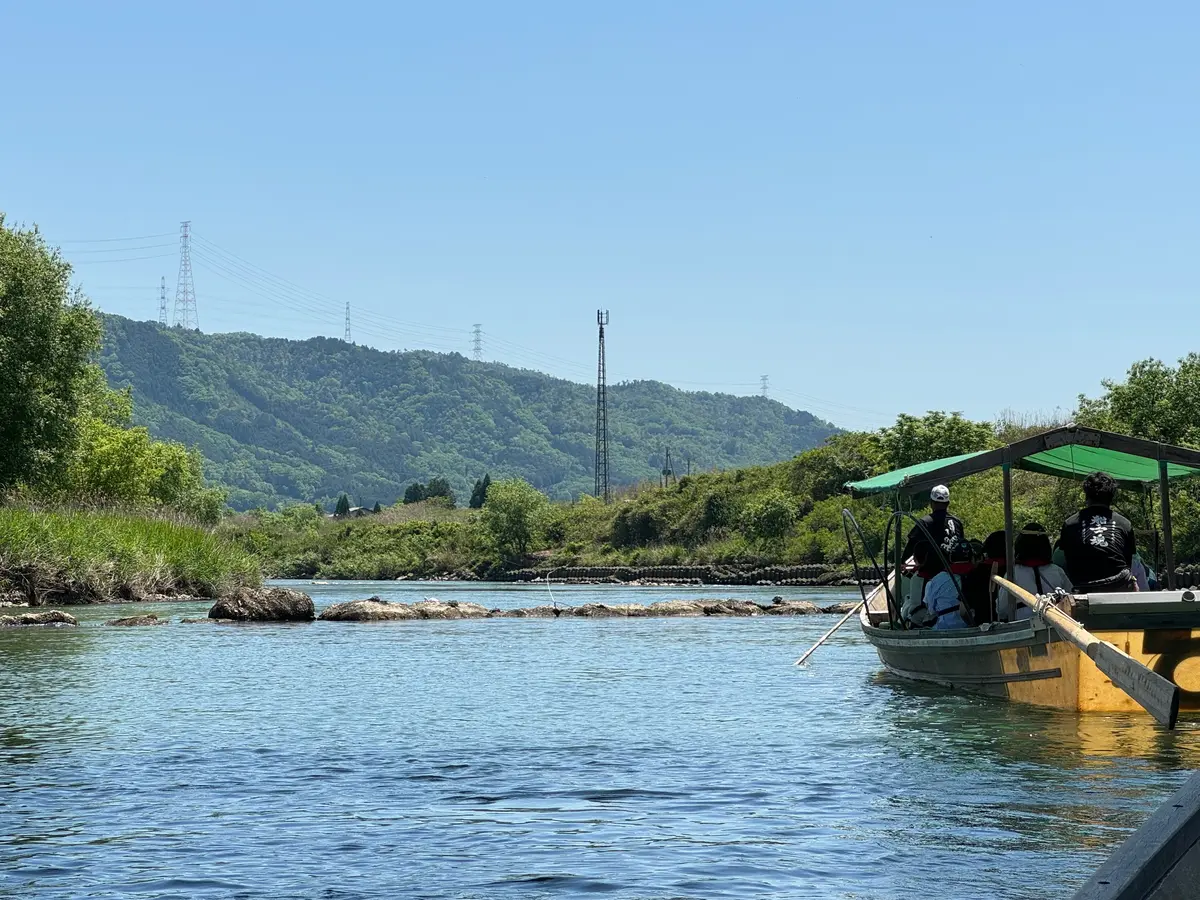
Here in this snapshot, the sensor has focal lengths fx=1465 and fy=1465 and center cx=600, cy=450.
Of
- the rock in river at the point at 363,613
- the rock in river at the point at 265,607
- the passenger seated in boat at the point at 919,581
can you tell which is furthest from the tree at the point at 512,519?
the passenger seated in boat at the point at 919,581

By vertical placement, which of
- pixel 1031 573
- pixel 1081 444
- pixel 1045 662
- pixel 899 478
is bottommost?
A: pixel 1045 662

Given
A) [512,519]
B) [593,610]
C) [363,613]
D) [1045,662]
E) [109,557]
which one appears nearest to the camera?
[1045,662]

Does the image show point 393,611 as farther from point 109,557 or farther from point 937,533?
point 937,533

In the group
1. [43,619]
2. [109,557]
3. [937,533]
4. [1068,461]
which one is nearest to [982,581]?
[937,533]

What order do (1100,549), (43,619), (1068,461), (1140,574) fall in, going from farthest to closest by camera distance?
1. (43,619)
2. (1068,461)
3. (1140,574)
4. (1100,549)

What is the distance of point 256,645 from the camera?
90.8 ft

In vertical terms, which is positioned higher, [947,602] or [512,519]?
[512,519]

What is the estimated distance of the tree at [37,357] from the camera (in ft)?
130

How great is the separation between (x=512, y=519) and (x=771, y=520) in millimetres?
27210

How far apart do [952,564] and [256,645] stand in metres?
15.2

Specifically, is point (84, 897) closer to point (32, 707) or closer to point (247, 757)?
point (247, 757)

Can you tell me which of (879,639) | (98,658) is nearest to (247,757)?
(879,639)

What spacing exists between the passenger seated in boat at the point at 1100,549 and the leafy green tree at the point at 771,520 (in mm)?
74140

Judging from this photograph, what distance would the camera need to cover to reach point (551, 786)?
11.1 m
